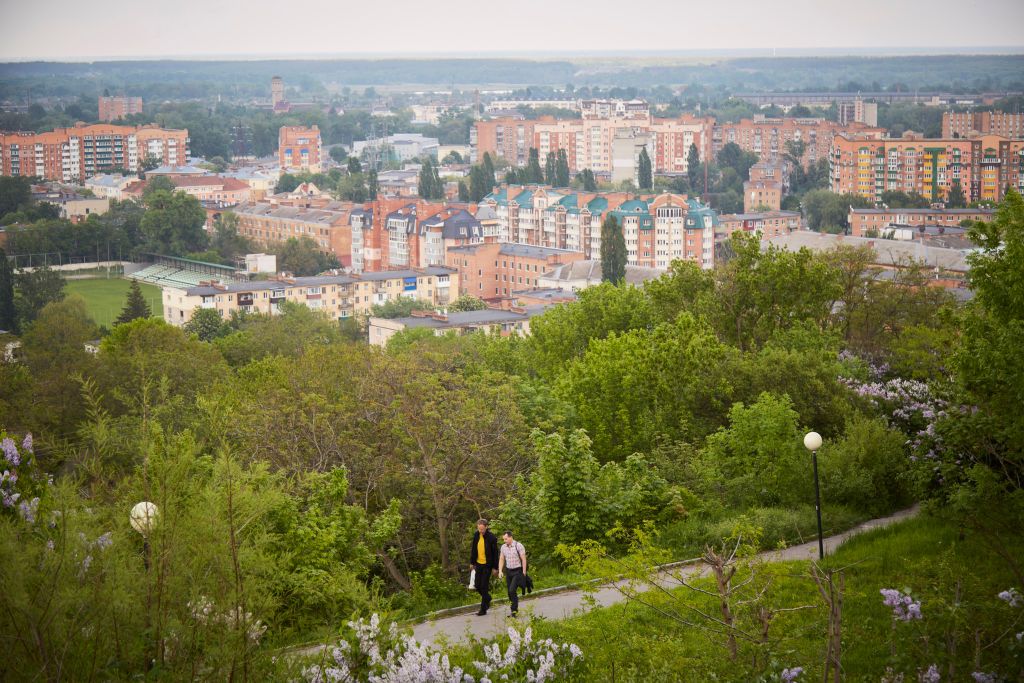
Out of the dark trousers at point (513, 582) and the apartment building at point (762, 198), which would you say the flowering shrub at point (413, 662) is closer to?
the dark trousers at point (513, 582)

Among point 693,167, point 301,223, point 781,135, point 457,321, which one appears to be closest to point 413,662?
point 457,321

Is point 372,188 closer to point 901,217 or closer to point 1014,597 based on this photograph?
point 901,217

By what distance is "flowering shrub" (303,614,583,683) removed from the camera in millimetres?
3564

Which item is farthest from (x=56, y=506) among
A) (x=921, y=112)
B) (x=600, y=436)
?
(x=921, y=112)

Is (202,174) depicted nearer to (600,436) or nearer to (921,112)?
(921,112)

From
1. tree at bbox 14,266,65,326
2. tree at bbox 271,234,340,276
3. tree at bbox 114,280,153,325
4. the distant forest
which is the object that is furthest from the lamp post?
the distant forest

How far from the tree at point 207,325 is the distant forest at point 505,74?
231 feet

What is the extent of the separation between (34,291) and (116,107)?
60.6m

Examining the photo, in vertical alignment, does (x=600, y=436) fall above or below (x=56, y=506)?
below

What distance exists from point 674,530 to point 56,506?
306 cm

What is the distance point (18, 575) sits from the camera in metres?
3.08

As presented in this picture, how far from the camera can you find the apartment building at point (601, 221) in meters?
36.4

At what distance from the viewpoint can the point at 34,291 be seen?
93.7ft

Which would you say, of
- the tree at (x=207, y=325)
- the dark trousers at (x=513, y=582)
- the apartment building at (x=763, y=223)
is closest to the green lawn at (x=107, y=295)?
the tree at (x=207, y=325)
